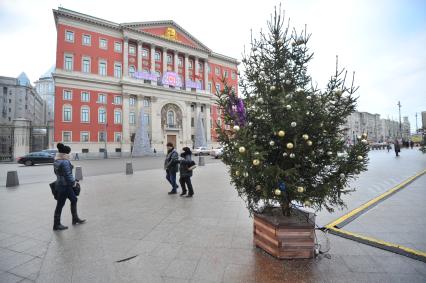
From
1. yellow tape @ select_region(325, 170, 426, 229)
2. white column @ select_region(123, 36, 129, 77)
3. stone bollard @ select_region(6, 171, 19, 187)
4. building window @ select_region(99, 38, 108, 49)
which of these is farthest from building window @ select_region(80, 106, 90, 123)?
yellow tape @ select_region(325, 170, 426, 229)

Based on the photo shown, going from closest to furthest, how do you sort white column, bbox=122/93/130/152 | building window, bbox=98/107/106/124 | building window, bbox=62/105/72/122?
1. building window, bbox=62/105/72/122
2. building window, bbox=98/107/106/124
3. white column, bbox=122/93/130/152

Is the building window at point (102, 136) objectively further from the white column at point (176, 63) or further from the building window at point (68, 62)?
the white column at point (176, 63)

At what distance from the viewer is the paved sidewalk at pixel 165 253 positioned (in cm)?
300

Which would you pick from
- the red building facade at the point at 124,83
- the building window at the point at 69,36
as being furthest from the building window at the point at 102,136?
the building window at the point at 69,36

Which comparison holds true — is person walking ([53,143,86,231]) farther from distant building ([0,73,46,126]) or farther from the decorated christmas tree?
distant building ([0,73,46,126])

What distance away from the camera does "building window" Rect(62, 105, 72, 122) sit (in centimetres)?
3853

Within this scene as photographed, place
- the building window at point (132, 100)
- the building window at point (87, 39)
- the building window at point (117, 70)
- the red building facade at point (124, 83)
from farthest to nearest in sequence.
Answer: the building window at point (132, 100), the building window at point (117, 70), the building window at point (87, 39), the red building facade at point (124, 83)

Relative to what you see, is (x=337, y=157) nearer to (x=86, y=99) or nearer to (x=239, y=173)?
(x=239, y=173)

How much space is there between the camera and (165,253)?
11.9 ft

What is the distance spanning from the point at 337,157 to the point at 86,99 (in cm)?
4551

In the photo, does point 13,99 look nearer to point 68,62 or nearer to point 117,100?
point 68,62

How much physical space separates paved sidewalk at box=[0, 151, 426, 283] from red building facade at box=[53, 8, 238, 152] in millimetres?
31949

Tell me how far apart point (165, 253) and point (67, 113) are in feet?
142

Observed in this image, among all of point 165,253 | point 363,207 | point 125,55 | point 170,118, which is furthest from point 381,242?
point 125,55
